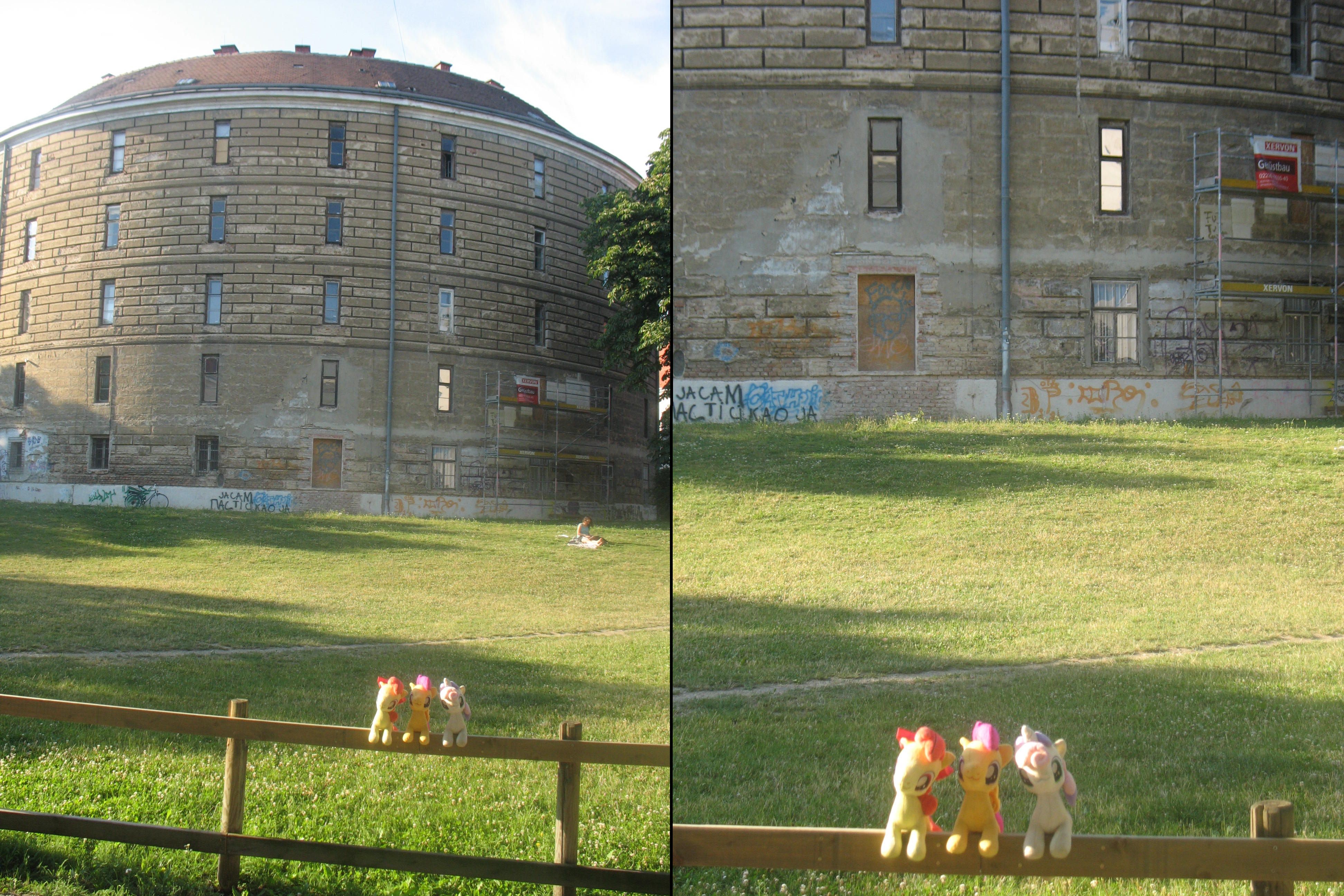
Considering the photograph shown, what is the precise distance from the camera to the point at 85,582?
3557mm

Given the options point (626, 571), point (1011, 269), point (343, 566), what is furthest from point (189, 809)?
point (1011, 269)

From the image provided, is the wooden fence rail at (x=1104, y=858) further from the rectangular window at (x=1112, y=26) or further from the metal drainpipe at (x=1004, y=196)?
the rectangular window at (x=1112, y=26)

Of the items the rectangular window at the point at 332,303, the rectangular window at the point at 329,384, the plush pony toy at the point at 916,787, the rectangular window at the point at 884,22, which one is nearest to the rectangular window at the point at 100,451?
the rectangular window at the point at 329,384

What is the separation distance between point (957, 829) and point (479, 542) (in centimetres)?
230

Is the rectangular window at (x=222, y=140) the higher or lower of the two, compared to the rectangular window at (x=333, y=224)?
higher

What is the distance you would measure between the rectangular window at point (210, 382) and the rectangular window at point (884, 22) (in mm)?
2641

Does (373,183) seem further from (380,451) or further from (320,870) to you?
(320,870)

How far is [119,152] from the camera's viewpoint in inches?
139

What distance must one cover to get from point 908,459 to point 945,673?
2.17 ft

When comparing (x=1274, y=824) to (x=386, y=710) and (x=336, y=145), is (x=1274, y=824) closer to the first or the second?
(x=386, y=710)

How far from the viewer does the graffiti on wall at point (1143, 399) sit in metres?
2.78

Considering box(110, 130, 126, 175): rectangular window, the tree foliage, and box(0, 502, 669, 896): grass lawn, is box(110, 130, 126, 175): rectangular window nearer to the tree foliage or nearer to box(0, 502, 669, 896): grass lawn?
box(0, 502, 669, 896): grass lawn

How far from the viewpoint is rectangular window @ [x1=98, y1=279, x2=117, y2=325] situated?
351cm

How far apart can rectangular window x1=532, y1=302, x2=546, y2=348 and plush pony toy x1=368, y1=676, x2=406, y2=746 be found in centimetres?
131
